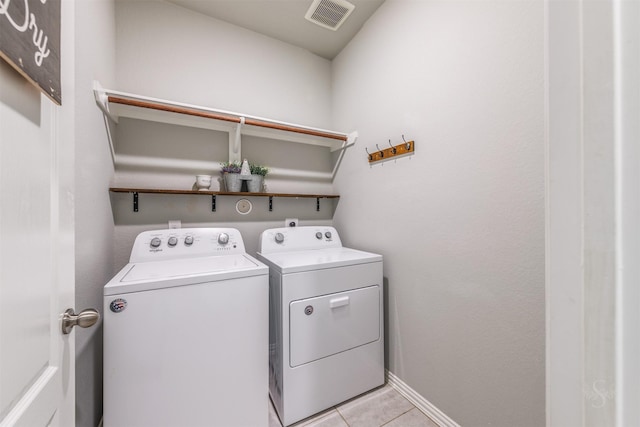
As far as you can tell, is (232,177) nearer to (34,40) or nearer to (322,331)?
(322,331)

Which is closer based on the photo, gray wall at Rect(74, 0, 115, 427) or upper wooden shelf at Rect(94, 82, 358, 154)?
gray wall at Rect(74, 0, 115, 427)

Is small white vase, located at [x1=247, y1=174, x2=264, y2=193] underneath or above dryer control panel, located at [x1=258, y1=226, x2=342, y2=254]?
above

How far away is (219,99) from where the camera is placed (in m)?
1.94

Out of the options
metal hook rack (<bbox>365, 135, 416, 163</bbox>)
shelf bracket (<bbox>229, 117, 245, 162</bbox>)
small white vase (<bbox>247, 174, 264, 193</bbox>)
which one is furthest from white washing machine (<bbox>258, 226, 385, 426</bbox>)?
shelf bracket (<bbox>229, 117, 245, 162</bbox>)

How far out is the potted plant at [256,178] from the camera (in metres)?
1.88

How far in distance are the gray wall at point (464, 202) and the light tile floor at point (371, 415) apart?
0.15 meters

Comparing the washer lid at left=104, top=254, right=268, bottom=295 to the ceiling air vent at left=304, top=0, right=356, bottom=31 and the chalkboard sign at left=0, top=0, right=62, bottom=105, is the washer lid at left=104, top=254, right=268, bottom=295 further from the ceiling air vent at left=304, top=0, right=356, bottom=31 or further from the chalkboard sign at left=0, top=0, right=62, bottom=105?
the ceiling air vent at left=304, top=0, right=356, bottom=31

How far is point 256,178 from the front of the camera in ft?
6.20

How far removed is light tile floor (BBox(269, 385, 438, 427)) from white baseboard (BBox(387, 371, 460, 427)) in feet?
0.08

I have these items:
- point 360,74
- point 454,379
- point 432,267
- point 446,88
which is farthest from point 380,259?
point 360,74

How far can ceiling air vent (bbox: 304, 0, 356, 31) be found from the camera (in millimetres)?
1745

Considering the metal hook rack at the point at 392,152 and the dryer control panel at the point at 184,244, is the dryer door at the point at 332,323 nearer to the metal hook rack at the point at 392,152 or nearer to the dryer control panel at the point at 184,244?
the dryer control panel at the point at 184,244

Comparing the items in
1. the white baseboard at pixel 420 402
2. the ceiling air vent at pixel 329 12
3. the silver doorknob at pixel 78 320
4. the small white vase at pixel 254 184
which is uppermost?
the ceiling air vent at pixel 329 12

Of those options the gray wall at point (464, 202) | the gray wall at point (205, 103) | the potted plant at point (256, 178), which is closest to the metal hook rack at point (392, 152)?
the gray wall at point (464, 202)
